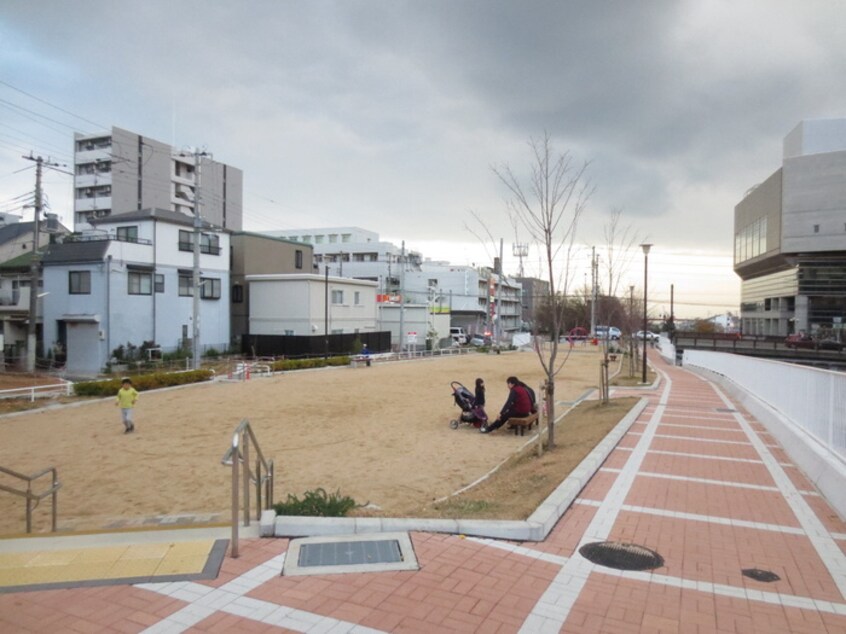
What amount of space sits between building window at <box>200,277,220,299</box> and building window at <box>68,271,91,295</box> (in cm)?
677

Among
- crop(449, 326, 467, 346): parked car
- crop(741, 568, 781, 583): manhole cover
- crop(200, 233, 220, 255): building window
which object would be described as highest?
crop(200, 233, 220, 255): building window

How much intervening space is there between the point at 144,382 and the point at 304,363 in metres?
10.2

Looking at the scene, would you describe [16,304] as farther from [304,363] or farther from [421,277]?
[421,277]

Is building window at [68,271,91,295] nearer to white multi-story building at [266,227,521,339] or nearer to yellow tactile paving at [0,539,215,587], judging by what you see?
yellow tactile paving at [0,539,215,587]

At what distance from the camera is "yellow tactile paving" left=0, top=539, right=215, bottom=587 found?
436 centimetres

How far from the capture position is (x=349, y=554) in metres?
4.85

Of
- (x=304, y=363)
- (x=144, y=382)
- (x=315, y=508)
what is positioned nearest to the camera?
(x=315, y=508)

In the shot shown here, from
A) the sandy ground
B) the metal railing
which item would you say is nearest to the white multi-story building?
the metal railing

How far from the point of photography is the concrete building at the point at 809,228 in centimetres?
5488

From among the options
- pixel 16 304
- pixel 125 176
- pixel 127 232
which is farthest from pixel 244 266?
pixel 125 176

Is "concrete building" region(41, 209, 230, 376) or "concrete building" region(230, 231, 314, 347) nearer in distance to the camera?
"concrete building" region(41, 209, 230, 376)

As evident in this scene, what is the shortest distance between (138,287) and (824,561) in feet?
114

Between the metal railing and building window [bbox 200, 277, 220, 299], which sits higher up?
building window [bbox 200, 277, 220, 299]

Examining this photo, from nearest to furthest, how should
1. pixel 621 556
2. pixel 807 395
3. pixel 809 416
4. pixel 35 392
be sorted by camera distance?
pixel 621 556, pixel 809 416, pixel 807 395, pixel 35 392
